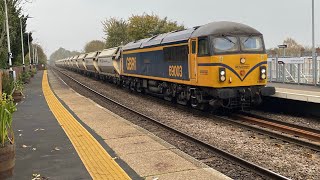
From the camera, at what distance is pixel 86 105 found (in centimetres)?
1705

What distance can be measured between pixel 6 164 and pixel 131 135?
→ 4.27m

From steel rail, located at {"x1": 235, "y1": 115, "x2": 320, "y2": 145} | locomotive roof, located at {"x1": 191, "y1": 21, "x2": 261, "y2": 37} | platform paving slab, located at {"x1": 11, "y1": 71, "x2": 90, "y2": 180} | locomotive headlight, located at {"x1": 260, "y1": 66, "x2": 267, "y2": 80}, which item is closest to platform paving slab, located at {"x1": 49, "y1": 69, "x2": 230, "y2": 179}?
platform paving slab, located at {"x1": 11, "y1": 71, "x2": 90, "y2": 180}

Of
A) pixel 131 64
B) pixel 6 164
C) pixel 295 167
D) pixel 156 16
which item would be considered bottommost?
pixel 295 167

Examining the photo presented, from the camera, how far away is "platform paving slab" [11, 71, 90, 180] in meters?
6.58

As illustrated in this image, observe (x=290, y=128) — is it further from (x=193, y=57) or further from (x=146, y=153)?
(x=146, y=153)

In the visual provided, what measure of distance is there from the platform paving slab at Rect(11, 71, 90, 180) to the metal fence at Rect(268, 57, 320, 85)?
50.3 feet

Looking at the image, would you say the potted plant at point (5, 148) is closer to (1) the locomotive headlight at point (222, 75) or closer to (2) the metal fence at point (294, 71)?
(1) the locomotive headlight at point (222, 75)

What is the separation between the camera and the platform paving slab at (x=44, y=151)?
6582 millimetres

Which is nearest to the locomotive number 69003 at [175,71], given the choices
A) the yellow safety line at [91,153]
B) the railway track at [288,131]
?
the railway track at [288,131]

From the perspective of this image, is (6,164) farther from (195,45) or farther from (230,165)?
(195,45)

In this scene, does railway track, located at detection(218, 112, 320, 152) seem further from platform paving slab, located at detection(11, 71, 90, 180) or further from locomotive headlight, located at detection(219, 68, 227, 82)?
platform paving slab, located at detection(11, 71, 90, 180)

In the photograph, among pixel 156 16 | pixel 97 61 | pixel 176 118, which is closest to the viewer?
pixel 176 118

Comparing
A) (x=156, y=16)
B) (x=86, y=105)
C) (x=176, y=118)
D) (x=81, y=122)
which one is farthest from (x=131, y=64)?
(x=156, y=16)

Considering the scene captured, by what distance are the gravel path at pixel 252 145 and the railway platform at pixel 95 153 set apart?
1.60m
